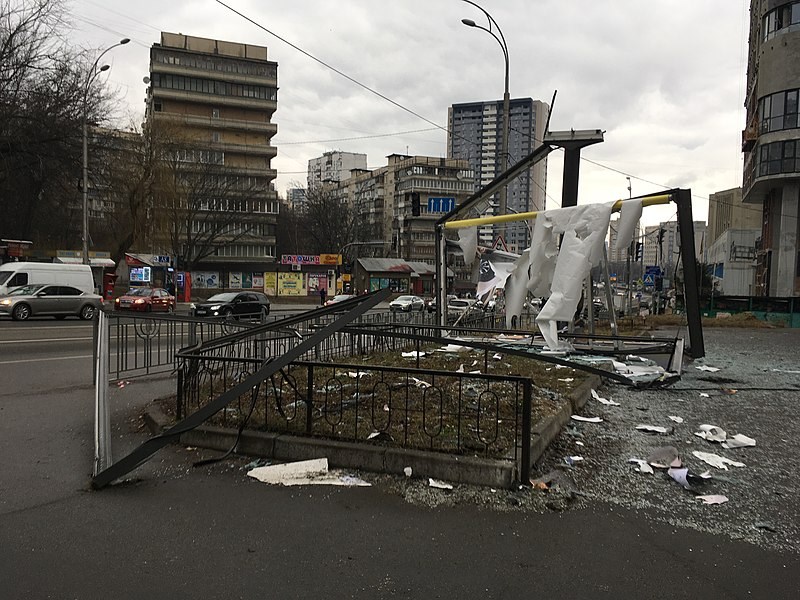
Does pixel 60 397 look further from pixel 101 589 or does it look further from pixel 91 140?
pixel 91 140

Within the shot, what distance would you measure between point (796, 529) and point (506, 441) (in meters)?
2.28

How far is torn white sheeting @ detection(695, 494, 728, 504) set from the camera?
15.2ft

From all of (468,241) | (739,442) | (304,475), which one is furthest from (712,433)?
(468,241)

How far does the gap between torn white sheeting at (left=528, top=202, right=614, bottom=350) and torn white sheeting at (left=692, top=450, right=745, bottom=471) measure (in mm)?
3575

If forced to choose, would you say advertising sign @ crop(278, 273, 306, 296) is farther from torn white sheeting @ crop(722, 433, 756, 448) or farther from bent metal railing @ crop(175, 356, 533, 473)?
torn white sheeting @ crop(722, 433, 756, 448)

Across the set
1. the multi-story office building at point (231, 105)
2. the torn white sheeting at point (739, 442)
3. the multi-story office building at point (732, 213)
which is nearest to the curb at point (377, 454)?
the torn white sheeting at point (739, 442)

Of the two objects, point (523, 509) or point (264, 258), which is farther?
point (264, 258)

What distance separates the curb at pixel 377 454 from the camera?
4.77 m

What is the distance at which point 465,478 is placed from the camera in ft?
15.8

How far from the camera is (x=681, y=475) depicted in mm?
5082

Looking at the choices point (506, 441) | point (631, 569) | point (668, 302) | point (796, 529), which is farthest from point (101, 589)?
point (668, 302)

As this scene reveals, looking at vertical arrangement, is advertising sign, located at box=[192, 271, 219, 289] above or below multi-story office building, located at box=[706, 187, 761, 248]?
below

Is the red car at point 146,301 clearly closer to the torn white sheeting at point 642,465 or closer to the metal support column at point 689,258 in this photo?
the metal support column at point 689,258

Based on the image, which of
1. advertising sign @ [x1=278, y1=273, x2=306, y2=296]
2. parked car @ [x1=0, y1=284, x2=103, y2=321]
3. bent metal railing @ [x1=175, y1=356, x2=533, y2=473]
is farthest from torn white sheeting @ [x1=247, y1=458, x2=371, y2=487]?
advertising sign @ [x1=278, y1=273, x2=306, y2=296]
